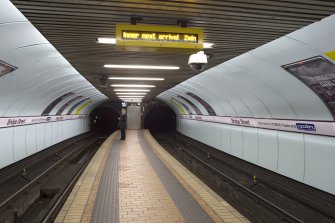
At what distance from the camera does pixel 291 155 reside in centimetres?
958

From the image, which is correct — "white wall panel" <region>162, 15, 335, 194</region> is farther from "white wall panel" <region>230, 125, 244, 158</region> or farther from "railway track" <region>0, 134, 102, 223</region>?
"railway track" <region>0, 134, 102, 223</region>

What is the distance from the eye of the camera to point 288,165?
32.0 ft

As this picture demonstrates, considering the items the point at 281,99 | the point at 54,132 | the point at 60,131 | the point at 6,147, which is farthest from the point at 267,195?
the point at 60,131

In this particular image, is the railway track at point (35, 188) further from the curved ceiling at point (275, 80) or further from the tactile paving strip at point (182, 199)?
the curved ceiling at point (275, 80)

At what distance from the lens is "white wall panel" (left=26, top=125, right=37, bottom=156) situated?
1369cm

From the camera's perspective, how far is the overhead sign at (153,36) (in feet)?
15.6

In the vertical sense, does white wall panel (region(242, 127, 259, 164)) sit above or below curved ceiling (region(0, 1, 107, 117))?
below

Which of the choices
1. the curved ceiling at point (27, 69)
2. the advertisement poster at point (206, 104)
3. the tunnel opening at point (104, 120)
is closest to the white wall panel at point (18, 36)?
the curved ceiling at point (27, 69)

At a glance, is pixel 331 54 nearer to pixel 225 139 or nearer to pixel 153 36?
pixel 153 36

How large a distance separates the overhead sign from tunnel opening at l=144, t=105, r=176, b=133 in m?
33.2

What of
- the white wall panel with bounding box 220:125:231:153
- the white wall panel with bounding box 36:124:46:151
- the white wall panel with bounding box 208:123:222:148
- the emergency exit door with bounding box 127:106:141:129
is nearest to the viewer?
the white wall panel with bounding box 36:124:46:151

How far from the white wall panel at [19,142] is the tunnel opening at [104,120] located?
24.2 metres

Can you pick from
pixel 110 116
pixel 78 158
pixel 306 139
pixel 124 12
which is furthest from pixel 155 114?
pixel 124 12

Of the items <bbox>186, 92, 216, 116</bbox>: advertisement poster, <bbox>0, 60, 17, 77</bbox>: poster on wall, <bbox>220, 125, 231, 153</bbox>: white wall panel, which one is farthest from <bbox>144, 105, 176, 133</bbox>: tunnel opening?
<bbox>0, 60, 17, 77</bbox>: poster on wall
